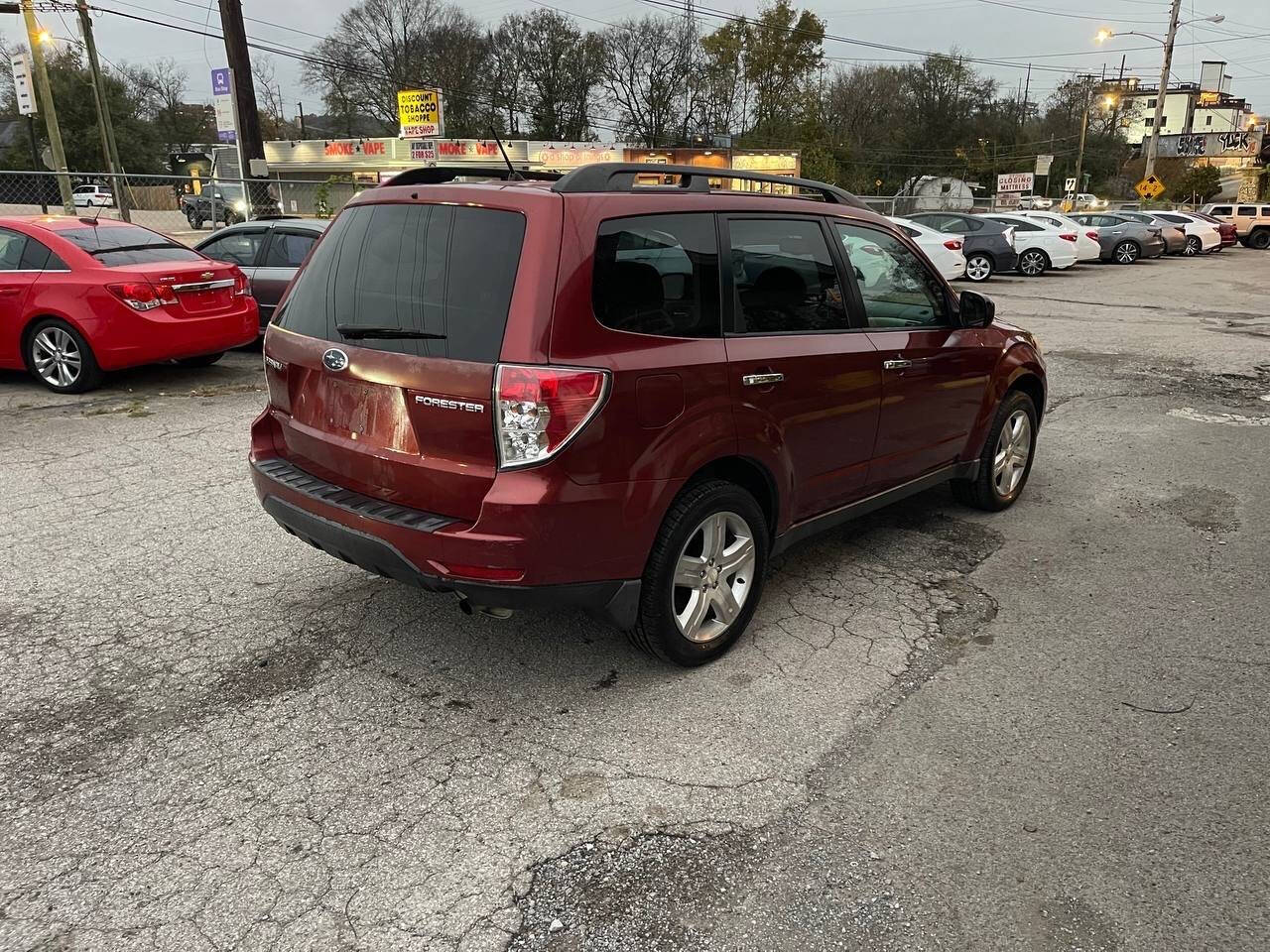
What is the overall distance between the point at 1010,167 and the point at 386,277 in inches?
3020

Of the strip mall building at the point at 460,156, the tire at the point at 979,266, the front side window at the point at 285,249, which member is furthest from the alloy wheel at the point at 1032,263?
the strip mall building at the point at 460,156

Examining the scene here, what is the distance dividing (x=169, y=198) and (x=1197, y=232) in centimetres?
3574

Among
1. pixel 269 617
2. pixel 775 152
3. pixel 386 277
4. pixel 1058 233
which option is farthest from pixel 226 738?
pixel 775 152

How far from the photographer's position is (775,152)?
51719 mm

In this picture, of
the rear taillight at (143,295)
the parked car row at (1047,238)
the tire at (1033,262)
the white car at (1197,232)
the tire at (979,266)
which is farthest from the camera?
the white car at (1197,232)

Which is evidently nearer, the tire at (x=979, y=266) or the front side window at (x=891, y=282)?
the front side window at (x=891, y=282)

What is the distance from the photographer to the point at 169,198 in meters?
30.1

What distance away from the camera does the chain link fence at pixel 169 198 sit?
16.1m

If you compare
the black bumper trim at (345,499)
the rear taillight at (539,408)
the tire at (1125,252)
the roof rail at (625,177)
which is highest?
the roof rail at (625,177)

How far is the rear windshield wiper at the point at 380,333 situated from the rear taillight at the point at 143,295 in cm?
565

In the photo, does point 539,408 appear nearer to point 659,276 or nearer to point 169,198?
Result: point 659,276

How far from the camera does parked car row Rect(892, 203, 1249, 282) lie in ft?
70.5

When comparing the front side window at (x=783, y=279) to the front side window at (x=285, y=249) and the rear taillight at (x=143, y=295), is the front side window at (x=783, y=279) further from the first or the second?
the front side window at (x=285, y=249)

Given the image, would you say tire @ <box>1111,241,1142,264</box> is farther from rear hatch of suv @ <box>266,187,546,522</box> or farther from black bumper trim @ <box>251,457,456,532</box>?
black bumper trim @ <box>251,457,456,532</box>
